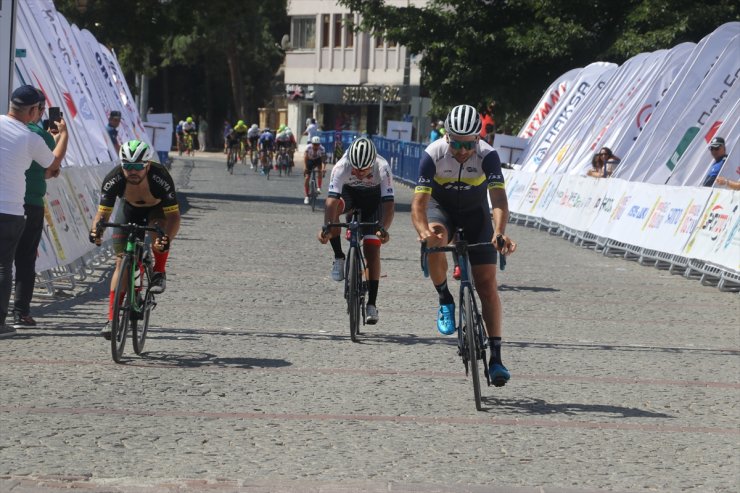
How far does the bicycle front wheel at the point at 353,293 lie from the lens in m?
12.0

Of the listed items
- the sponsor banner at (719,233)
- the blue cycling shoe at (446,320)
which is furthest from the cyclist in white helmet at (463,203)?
the sponsor banner at (719,233)

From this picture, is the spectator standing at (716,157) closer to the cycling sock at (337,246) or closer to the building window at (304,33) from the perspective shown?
the cycling sock at (337,246)

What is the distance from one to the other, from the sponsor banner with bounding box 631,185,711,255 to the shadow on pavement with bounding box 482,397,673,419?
10.7 meters

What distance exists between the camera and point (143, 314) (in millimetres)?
10609

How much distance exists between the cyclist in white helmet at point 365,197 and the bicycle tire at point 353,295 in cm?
32

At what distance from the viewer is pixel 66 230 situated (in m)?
15.8

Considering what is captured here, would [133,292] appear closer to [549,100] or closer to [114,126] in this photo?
[114,126]

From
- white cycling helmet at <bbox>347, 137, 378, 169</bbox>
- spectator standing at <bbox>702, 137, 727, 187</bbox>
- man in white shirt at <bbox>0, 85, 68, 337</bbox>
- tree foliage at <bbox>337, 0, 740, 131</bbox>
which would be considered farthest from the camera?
tree foliage at <bbox>337, 0, 740, 131</bbox>

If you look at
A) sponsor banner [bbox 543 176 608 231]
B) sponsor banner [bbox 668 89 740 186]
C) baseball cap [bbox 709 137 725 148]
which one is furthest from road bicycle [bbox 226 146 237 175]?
baseball cap [bbox 709 137 725 148]

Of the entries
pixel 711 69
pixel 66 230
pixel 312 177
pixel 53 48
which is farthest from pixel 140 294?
pixel 312 177

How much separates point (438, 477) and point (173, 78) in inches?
3288

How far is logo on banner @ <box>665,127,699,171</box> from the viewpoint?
24969 millimetres

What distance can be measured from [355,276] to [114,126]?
16.1 metres

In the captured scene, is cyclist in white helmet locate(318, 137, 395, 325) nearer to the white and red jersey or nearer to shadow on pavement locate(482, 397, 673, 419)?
the white and red jersey
